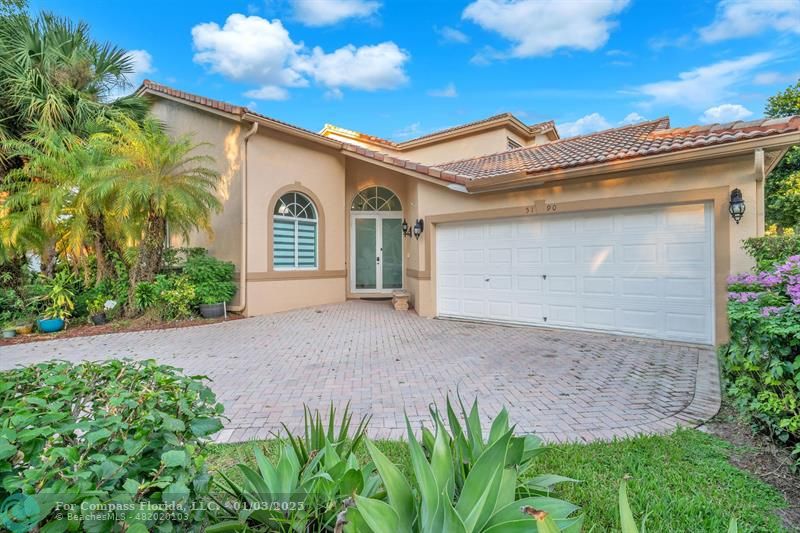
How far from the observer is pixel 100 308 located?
382 inches

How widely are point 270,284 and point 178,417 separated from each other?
9.34m

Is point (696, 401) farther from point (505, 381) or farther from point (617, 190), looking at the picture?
point (617, 190)

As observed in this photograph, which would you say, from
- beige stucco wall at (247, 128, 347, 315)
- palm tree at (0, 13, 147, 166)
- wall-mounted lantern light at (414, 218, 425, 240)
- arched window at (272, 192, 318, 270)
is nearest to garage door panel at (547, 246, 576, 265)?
wall-mounted lantern light at (414, 218, 425, 240)

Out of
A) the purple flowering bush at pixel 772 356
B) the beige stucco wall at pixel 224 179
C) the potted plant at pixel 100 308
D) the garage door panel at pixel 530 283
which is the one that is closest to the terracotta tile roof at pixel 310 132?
the beige stucco wall at pixel 224 179

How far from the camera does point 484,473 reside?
1.41 metres

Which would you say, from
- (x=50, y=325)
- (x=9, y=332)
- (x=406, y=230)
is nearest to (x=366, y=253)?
(x=406, y=230)

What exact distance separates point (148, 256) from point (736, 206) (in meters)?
12.7

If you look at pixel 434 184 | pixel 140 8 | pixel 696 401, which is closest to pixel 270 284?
pixel 434 184

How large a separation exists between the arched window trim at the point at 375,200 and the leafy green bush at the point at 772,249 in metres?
9.60

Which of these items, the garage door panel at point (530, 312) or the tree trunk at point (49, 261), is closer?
the garage door panel at point (530, 312)

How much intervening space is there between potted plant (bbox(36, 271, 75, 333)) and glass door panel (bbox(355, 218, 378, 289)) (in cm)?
797

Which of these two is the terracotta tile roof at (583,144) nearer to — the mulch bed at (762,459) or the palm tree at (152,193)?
the palm tree at (152,193)

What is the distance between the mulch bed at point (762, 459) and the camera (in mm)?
2518

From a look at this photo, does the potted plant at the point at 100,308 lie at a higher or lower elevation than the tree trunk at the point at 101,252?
lower
